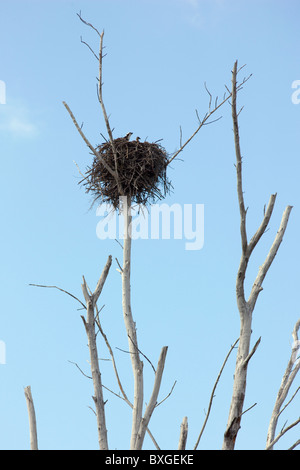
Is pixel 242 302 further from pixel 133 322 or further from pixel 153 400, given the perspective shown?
pixel 133 322

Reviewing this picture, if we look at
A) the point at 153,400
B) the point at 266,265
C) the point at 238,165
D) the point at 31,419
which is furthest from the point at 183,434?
the point at 238,165

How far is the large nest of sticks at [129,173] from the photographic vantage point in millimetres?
4156

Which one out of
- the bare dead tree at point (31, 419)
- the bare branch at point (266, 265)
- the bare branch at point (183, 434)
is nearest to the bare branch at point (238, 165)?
the bare branch at point (266, 265)

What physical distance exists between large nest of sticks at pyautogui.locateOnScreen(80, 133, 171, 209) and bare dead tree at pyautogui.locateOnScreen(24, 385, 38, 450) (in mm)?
1642

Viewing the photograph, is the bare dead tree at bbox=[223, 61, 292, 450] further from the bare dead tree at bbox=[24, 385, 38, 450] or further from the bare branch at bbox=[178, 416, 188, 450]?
the bare dead tree at bbox=[24, 385, 38, 450]

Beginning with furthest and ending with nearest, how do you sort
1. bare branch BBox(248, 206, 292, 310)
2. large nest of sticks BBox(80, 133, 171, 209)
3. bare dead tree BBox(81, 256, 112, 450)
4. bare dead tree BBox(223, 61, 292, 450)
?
1. large nest of sticks BBox(80, 133, 171, 209)
2. bare dead tree BBox(81, 256, 112, 450)
3. bare branch BBox(248, 206, 292, 310)
4. bare dead tree BBox(223, 61, 292, 450)

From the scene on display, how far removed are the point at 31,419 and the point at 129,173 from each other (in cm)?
197

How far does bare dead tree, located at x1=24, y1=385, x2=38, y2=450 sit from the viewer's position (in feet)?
9.11

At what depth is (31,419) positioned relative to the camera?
2.83 meters

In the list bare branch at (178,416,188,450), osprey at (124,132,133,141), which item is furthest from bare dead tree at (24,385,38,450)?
osprey at (124,132,133,141)

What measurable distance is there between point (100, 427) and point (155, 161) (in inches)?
88.2
